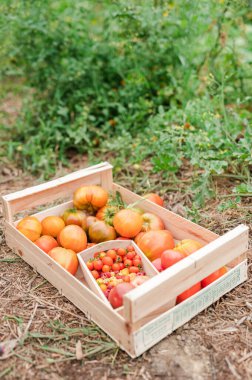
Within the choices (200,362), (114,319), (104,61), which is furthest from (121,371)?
(104,61)

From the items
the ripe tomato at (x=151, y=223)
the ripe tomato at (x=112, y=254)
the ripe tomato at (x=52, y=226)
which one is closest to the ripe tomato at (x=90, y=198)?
the ripe tomato at (x=52, y=226)

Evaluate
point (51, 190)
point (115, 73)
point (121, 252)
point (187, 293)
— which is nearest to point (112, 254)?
point (121, 252)

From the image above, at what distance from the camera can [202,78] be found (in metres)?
4.64

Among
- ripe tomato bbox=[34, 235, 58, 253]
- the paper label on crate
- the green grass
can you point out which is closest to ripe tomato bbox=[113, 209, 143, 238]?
ripe tomato bbox=[34, 235, 58, 253]

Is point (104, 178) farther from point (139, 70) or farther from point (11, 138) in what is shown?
point (11, 138)

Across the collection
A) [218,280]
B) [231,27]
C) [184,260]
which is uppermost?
[231,27]

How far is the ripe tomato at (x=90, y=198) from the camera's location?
3.01m

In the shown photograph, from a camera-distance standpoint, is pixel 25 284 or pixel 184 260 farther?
pixel 25 284

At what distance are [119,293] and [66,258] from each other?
1.55ft

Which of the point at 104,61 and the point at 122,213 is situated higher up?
the point at 104,61

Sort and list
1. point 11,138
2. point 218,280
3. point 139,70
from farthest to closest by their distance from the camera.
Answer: point 11,138
point 139,70
point 218,280

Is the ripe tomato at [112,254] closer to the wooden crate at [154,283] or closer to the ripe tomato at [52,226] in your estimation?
the wooden crate at [154,283]

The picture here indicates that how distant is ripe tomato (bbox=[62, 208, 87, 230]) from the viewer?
2.98m

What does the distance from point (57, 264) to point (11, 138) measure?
225 cm
